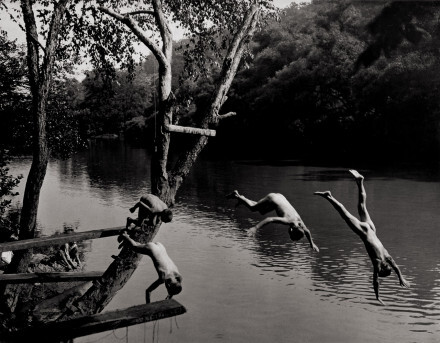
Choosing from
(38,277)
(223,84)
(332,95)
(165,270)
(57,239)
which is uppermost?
(332,95)

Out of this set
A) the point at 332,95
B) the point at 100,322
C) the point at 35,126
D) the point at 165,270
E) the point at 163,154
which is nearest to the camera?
the point at 165,270

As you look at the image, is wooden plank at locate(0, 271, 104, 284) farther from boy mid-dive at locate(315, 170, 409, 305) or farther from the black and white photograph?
boy mid-dive at locate(315, 170, 409, 305)

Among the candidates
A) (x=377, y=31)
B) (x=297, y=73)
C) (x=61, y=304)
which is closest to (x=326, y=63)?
(x=297, y=73)

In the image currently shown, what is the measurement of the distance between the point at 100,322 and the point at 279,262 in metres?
19.0

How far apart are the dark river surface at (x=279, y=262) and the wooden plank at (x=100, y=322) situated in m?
7.02

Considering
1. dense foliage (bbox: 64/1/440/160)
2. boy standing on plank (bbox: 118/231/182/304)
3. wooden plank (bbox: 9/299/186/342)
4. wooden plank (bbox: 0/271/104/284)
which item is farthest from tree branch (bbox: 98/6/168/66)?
dense foliage (bbox: 64/1/440/160)

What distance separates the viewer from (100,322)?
482 centimetres

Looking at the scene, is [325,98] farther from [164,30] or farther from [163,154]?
[163,154]

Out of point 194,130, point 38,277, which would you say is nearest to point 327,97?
point 38,277

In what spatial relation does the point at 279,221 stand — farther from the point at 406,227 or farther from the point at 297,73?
the point at 297,73

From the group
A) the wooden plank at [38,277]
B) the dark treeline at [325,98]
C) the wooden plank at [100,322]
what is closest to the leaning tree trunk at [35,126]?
the wooden plank at [38,277]

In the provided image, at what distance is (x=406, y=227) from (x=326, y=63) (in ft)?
100

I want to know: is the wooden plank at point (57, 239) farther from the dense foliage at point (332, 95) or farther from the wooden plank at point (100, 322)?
the dense foliage at point (332, 95)

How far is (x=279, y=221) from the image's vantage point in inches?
127
